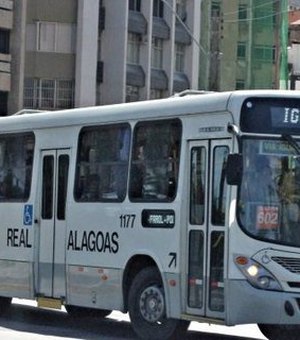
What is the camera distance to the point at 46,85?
53.3 meters

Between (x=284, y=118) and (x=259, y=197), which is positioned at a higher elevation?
(x=284, y=118)

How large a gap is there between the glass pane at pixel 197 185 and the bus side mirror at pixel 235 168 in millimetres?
736

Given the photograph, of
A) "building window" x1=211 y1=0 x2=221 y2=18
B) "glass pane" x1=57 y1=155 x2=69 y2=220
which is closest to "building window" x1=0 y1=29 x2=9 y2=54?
"building window" x1=211 y1=0 x2=221 y2=18

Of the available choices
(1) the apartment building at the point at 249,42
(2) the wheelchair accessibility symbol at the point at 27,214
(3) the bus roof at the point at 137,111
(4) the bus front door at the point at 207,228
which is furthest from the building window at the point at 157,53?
(4) the bus front door at the point at 207,228

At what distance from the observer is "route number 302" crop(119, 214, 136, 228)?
498 inches

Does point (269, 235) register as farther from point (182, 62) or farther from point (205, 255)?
point (182, 62)

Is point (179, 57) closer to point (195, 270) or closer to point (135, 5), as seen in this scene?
point (135, 5)

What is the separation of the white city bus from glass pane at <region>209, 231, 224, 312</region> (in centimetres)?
2

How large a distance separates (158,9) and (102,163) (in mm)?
47894

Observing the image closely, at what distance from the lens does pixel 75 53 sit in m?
53.5

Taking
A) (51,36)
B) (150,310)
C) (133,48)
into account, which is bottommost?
(150,310)

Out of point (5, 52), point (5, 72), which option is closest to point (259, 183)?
point (5, 72)

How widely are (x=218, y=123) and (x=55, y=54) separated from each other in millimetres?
42477

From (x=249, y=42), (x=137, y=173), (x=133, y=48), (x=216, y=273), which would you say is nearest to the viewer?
(x=216, y=273)
